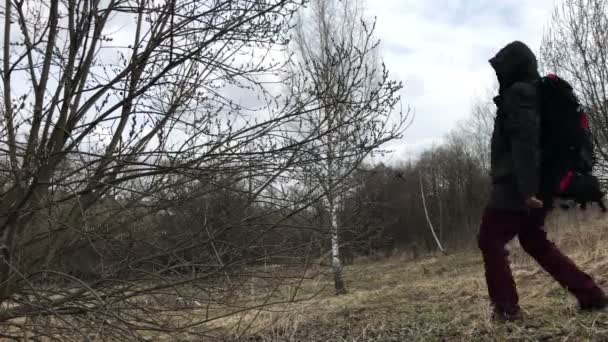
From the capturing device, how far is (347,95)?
148 inches

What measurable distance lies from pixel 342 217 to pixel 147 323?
5.72 ft

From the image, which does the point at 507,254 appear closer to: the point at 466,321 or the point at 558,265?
the point at 558,265

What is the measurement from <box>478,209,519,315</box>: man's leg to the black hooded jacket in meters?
0.10

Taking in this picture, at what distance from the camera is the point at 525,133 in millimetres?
2832

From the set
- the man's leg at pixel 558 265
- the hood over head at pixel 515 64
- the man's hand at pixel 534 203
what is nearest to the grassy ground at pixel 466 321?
the man's leg at pixel 558 265

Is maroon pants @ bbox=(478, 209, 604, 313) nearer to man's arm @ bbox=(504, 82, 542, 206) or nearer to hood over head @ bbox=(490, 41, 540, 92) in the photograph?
man's arm @ bbox=(504, 82, 542, 206)

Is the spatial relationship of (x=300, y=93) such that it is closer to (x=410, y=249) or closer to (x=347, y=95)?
(x=347, y=95)

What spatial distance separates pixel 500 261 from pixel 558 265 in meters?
0.32

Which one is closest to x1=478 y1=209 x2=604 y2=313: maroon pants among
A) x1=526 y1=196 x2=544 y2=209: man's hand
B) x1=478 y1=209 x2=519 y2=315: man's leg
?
x1=478 y1=209 x2=519 y2=315: man's leg

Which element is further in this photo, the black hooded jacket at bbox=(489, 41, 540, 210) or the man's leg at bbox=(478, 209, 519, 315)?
the man's leg at bbox=(478, 209, 519, 315)

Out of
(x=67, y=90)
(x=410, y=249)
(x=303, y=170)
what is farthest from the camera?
(x=410, y=249)

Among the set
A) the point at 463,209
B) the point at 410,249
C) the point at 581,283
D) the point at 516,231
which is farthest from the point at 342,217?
the point at 463,209

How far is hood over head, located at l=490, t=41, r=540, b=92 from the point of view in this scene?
3076 mm

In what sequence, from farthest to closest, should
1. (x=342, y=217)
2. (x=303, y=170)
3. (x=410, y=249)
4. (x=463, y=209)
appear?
(x=463, y=209) → (x=410, y=249) → (x=342, y=217) → (x=303, y=170)
